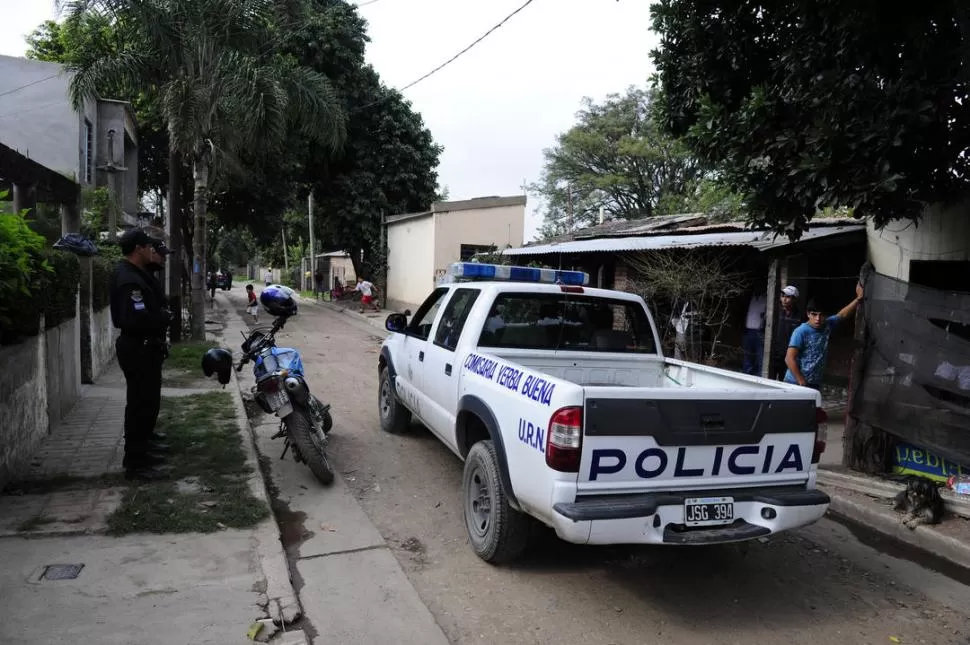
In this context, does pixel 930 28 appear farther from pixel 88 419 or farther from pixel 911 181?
pixel 88 419

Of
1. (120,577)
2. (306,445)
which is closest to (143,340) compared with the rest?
(306,445)

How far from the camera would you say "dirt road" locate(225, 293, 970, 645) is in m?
3.32

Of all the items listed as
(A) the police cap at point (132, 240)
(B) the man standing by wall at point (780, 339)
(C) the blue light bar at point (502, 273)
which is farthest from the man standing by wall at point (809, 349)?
(A) the police cap at point (132, 240)

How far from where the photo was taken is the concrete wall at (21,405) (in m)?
4.64

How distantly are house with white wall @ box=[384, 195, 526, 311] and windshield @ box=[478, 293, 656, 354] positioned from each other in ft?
51.7

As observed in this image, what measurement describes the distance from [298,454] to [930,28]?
6.12 m

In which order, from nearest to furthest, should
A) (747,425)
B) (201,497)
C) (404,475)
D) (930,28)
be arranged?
(747,425) → (201,497) → (930,28) → (404,475)

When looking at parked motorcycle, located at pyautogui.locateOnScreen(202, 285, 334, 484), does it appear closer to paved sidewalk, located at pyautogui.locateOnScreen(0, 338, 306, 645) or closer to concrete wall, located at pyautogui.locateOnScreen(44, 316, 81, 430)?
paved sidewalk, located at pyautogui.locateOnScreen(0, 338, 306, 645)

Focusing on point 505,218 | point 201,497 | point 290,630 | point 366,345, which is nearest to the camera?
point 290,630

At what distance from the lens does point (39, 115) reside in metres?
17.2

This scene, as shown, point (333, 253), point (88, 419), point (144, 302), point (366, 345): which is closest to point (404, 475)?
point (144, 302)

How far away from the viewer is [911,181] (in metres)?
5.17

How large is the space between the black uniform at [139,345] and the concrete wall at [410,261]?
16.9 meters

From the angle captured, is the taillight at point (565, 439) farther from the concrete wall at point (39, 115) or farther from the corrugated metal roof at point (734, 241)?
the concrete wall at point (39, 115)
